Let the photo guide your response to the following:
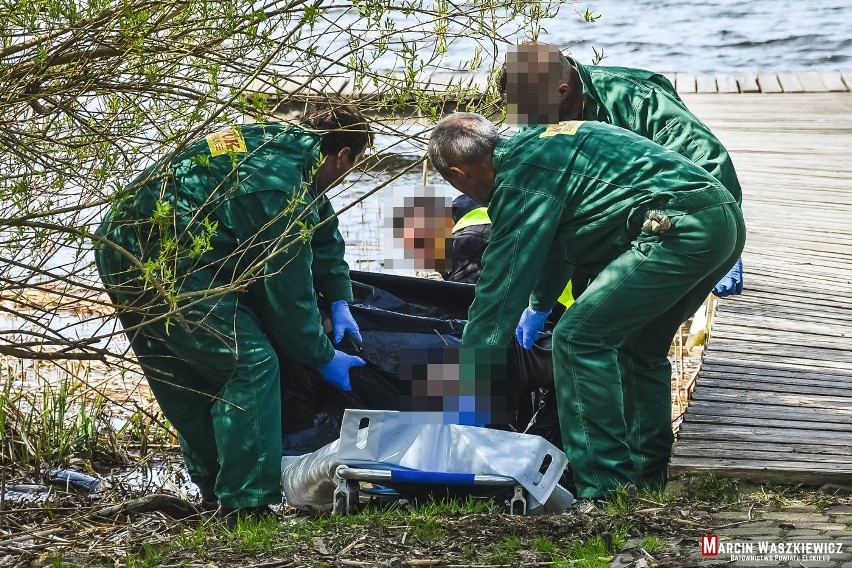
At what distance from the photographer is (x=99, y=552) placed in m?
4.29

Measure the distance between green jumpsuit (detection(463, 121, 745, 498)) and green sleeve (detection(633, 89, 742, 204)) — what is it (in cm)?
57

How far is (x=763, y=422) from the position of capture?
486cm

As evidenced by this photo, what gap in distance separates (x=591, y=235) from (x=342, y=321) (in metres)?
1.36

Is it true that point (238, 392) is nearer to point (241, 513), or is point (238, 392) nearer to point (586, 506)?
point (241, 513)

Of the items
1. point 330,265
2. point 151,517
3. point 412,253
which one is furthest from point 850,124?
point 151,517

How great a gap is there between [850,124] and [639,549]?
9051 millimetres

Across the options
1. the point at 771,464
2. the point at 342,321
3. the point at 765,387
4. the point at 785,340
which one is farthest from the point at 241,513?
the point at 785,340

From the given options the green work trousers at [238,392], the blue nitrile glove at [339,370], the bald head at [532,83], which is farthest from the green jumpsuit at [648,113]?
the green work trousers at [238,392]

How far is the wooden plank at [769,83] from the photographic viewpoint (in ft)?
47.2

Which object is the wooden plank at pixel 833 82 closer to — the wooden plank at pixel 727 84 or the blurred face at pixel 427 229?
the wooden plank at pixel 727 84

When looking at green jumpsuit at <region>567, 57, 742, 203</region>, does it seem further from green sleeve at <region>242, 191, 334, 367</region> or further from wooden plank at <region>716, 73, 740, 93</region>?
wooden plank at <region>716, 73, 740, 93</region>

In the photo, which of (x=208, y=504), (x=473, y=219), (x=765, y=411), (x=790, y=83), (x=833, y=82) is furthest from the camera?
(x=790, y=83)

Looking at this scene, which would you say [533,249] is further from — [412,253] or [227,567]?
[412,253]

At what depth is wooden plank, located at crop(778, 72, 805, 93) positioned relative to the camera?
1418cm
